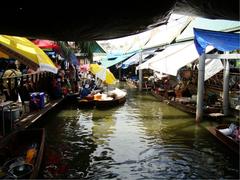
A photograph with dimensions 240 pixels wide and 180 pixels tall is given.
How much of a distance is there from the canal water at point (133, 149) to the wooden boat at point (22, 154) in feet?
1.65

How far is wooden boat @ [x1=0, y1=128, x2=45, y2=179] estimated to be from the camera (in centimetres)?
677

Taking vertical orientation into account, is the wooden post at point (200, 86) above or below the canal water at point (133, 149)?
above

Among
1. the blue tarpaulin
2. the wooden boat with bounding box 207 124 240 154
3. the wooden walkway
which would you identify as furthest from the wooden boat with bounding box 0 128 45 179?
the blue tarpaulin

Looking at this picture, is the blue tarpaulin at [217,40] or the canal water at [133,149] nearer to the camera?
the canal water at [133,149]

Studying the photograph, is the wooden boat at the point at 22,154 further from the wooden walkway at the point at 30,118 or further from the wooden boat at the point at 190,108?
the wooden boat at the point at 190,108

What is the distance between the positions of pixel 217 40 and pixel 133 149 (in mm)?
5166

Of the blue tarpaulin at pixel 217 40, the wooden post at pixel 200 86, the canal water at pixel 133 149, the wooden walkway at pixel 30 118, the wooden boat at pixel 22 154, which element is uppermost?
the blue tarpaulin at pixel 217 40

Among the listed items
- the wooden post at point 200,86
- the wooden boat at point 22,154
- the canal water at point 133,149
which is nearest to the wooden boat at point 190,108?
the canal water at point 133,149

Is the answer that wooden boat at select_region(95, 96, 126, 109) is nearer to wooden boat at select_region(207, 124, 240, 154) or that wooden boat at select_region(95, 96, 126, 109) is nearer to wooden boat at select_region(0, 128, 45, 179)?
wooden boat at select_region(207, 124, 240, 154)

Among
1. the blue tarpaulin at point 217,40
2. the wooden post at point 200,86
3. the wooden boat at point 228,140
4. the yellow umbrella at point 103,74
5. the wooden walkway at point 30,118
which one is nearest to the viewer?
the wooden boat at point 228,140

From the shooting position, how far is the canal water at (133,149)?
8.27 m

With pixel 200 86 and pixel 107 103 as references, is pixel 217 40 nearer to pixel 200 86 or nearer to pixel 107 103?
pixel 200 86

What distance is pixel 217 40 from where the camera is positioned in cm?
1234

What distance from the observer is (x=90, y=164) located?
8.88m
